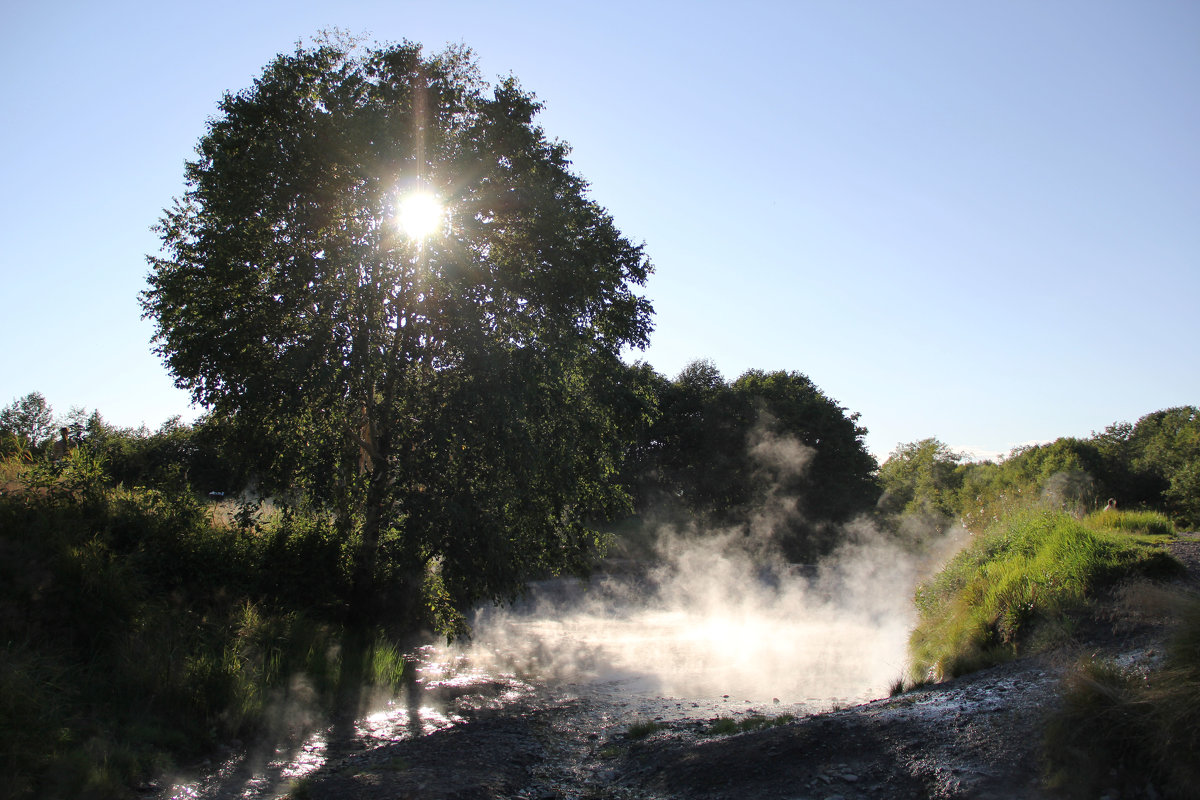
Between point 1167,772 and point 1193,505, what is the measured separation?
59.7m

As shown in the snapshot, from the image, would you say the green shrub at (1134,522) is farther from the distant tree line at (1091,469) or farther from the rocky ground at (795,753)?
the distant tree line at (1091,469)

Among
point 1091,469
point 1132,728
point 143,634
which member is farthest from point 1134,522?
point 1091,469

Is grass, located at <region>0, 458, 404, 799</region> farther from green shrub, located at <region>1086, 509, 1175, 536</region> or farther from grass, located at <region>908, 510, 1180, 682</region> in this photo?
green shrub, located at <region>1086, 509, 1175, 536</region>

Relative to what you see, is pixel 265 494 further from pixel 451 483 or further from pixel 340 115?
pixel 340 115

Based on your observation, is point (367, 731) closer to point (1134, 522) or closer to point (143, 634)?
point (143, 634)

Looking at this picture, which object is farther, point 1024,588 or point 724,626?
point 724,626

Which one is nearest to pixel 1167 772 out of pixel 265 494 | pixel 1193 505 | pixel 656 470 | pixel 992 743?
pixel 992 743

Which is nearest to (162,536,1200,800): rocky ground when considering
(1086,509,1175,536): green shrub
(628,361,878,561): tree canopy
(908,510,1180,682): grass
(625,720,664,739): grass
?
(625,720,664,739): grass

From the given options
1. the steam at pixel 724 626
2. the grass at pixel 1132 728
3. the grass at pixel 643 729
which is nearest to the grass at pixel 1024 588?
the steam at pixel 724 626

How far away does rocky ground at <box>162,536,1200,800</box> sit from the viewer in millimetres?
5551

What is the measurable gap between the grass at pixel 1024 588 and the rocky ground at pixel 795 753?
18.7 inches

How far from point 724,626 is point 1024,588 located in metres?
13.3

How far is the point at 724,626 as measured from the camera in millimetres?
21766

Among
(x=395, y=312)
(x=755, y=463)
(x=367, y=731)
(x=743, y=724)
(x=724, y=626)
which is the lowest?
(x=724, y=626)
